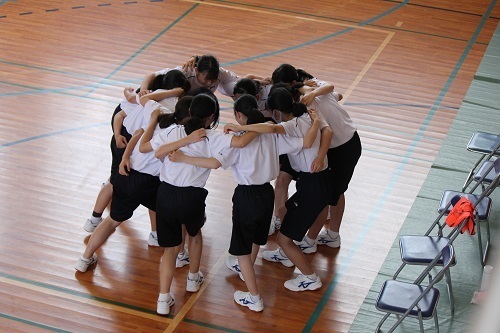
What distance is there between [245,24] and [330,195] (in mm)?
6796

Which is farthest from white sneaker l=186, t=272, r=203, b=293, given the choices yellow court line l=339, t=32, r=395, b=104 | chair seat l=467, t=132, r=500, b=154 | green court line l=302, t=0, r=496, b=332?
yellow court line l=339, t=32, r=395, b=104

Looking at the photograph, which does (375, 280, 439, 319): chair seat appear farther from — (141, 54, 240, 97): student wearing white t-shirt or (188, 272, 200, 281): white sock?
(141, 54, 240, 97): student wearing white t-shirt

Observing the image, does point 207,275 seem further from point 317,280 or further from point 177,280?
point 317,280

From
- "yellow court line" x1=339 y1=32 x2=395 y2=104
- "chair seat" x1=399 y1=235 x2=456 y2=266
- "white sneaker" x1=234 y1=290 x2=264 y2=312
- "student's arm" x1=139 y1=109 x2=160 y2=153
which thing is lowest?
"yellow court line" x1=339 y1=32 x2=395 y2=104

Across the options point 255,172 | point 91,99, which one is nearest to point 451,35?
point 91,99

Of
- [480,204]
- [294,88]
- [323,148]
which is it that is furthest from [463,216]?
[294,88]

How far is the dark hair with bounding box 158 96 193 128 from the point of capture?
170 inches

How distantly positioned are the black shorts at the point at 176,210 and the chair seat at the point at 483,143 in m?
2.82

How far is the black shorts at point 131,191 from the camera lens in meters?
4.68

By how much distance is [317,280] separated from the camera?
490cm

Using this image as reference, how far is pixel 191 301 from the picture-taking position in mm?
4703

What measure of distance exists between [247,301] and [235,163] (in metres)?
1.02

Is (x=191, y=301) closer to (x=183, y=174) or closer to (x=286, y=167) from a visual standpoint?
(x=183, y=174)

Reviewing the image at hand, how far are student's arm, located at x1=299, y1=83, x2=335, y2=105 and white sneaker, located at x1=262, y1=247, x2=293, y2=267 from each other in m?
1.28
